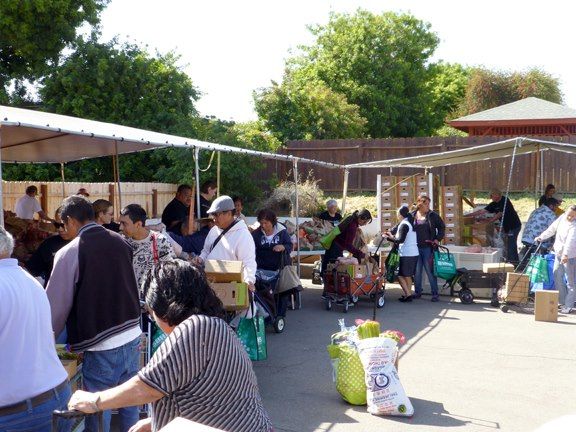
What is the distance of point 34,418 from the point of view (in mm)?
3910

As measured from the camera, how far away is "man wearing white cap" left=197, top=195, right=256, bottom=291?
26.5ft

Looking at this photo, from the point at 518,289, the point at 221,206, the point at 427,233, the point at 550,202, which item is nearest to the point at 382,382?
the point at 221,206

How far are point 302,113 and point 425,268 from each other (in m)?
24.1

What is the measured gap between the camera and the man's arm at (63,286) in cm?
490

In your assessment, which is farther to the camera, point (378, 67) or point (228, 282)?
point (378, 67)

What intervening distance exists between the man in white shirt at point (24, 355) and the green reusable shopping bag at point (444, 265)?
10776 millimetres

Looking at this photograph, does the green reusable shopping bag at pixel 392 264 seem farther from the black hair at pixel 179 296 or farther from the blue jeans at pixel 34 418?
the black hair at pixel 179 296

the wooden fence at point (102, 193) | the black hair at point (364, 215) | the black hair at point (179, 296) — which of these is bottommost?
the black hair at point (179, 296)

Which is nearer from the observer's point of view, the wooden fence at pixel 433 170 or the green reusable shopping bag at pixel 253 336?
the green reusable shopping bag at pixel 253 336

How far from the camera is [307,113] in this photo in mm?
37625

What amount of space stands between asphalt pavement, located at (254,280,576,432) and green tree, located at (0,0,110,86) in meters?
16.3

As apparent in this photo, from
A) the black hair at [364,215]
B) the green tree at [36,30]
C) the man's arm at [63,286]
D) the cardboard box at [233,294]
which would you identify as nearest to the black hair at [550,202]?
the black hair at [364,215]

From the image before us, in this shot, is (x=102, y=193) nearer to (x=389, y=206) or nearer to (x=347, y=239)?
(x=389, y=206)

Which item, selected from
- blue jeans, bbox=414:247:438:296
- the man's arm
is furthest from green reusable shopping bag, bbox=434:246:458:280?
the man's arm
